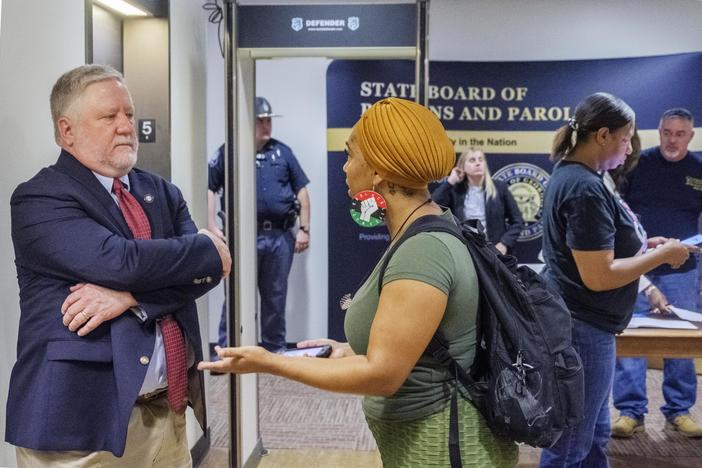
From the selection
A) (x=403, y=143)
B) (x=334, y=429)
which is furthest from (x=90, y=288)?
(x=334, y=429)

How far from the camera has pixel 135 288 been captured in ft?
5.08

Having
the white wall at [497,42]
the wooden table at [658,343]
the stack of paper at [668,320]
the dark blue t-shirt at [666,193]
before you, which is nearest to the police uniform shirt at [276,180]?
the white wall at [497,42]

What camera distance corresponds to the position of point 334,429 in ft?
13.1

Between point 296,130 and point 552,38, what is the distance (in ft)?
6.48

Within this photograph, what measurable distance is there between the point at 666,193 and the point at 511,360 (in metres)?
3.41

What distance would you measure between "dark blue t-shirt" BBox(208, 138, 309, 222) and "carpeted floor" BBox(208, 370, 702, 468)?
1.17 metres

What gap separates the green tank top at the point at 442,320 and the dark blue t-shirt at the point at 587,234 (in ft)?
3.28

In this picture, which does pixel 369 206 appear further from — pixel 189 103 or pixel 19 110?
pixel 189 103

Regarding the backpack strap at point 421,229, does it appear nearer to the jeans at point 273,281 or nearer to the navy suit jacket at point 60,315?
the navy suit jacket at point 60,315

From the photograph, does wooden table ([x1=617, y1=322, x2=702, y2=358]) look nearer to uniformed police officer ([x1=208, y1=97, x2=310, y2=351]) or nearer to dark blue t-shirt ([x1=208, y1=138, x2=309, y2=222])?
uniformed police officer ([x1=208, y1=97, x2=310, y2=351])

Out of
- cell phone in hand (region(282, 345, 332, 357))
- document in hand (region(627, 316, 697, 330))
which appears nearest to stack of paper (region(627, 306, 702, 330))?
document in hand (region(627, 316, 697, 330))

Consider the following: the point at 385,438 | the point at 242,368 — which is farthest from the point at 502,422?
the point at 242,368

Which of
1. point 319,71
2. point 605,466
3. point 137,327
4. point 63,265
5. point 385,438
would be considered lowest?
point 605,466

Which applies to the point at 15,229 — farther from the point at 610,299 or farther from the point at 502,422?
the point at 610,299
